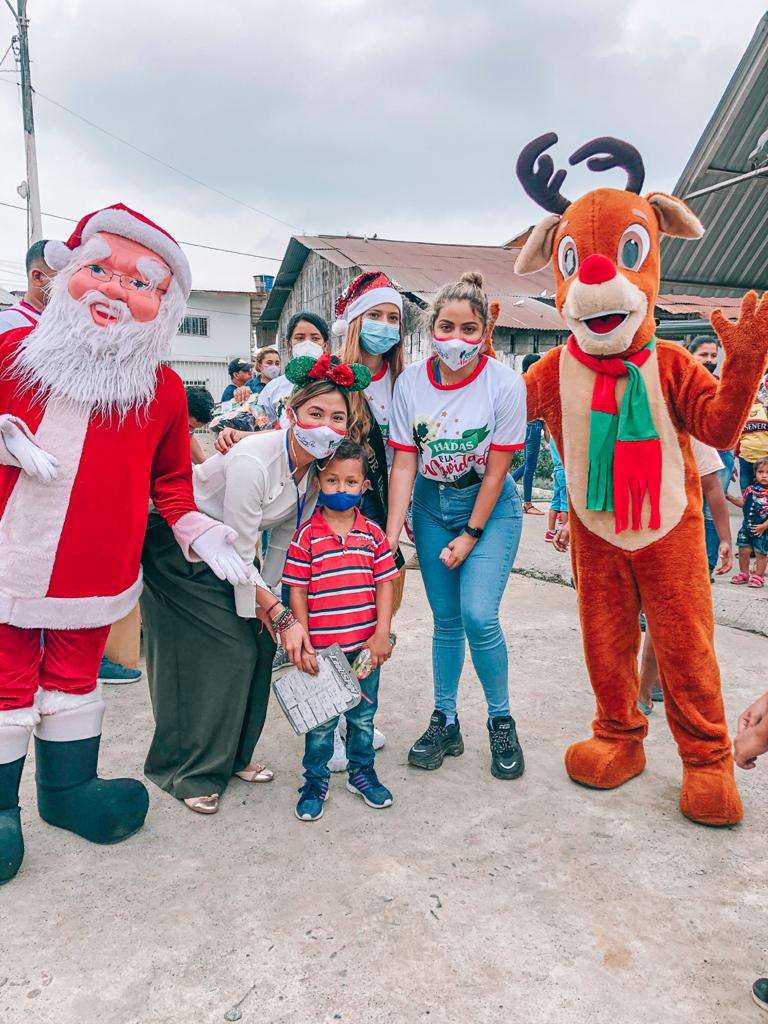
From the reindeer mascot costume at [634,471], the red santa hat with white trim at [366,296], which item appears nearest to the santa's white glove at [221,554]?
the red santa hat with white trim at [366,296]

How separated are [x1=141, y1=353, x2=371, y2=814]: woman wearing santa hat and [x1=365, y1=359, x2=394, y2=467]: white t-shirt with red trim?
1.26ft

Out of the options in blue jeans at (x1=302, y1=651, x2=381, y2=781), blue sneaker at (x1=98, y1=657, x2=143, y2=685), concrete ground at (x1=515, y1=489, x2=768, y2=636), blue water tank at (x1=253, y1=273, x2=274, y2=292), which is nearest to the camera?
blue jeans at (x1=302, y1=651, x2=381, y2=781)

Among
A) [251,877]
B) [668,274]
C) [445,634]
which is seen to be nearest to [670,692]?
[445,634]

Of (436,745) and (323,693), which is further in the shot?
(436,745)

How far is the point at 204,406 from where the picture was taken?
13.8 feet

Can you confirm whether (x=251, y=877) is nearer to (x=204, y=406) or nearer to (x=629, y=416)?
(x=629, y=416)

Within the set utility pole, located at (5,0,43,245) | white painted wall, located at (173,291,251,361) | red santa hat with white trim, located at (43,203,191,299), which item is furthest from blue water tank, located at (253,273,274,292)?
red santa hat with white trim, located at (43,203,191,299)

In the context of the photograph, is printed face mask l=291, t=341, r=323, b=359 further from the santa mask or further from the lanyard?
the santa mask

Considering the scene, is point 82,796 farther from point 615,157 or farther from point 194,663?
point 615,157

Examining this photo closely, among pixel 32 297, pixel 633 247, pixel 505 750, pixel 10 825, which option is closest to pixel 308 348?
pixel 32 297

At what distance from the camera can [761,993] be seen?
5.32 ft

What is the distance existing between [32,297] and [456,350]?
6.85ft

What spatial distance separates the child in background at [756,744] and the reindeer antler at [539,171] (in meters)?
1.98

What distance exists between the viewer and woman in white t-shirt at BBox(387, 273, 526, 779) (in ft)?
8.66
